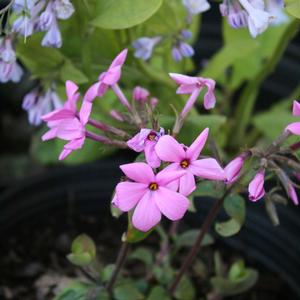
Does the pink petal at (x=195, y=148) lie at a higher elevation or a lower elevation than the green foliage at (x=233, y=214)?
higher

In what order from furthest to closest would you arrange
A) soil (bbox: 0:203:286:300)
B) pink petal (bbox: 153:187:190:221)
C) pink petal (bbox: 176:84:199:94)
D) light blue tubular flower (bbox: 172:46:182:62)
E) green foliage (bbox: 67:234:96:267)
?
soil (bbox: 0:203:286:300) < light blue tubular flower (bbox: 172:46:182:62) < green foliage (bbox: 67:234:96:267) < pink petal (bbox: 176:84:199:94) < pink petal (bbox: 153:187:190:221)

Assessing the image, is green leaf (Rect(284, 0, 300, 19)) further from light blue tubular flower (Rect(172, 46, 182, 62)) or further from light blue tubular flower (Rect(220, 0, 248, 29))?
light blue tubular flower (Rect(172, 46, 182, 62))

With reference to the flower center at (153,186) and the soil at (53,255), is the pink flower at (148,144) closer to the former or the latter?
the flower center at (153,186)

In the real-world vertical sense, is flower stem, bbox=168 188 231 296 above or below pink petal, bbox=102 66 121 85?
below

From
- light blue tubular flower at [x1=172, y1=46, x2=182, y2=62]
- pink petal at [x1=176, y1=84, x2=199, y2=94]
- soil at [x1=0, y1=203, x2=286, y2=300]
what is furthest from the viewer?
soil at [x1=0, y1=203, x2=286, y2=300]

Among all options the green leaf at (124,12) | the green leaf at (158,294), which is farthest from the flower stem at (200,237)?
the green leaf at (124,12)

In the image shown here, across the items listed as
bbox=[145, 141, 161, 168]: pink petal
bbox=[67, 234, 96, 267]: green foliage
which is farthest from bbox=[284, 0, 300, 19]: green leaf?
bbox=[67, 234, 96, 267]: green foliage

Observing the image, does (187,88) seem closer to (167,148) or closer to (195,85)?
(195,85)
